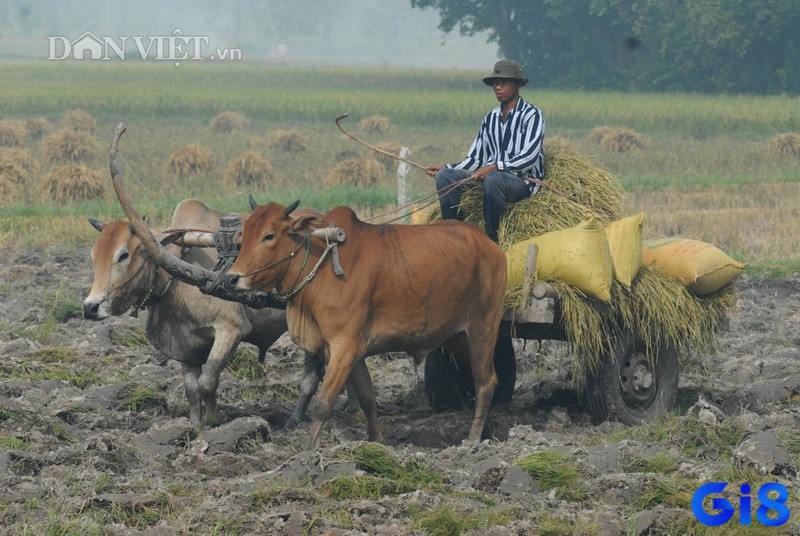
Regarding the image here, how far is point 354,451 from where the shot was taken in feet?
21.8

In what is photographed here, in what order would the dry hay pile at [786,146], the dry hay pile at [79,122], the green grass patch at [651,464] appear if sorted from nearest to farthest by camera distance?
the green grass patch at [651,464]
the dry hay pile at [786,146]
the dry hay pile at [79,122]

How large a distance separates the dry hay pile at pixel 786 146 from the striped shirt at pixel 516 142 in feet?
68.0

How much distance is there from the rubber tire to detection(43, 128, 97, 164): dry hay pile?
1634 cm

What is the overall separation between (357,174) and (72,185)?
4410 millimetres

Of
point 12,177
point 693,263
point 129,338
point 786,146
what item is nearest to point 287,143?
point 12,177

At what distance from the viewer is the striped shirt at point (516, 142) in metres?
8.23

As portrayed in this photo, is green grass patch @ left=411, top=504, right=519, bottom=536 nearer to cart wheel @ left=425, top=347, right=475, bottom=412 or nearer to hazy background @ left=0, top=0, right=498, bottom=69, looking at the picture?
cart wheel @ left=425, top=347, right=475, bottom=412

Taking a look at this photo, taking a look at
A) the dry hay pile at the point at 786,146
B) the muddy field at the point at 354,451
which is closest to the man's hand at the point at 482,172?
the muddy field at the point at 354,451

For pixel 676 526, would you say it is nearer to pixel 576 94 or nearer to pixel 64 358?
pixel 64 358

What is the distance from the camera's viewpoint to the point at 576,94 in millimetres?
49812

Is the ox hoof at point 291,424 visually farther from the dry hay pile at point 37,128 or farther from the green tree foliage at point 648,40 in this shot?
the green tree foliage at point 648,40

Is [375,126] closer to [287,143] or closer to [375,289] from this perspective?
[287,143]

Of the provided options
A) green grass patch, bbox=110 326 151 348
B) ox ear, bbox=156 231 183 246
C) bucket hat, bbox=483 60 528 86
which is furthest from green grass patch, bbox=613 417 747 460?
green grass patch, bbox=110 326 151 348

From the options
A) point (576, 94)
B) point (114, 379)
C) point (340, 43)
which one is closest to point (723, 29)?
point (576, 94)
